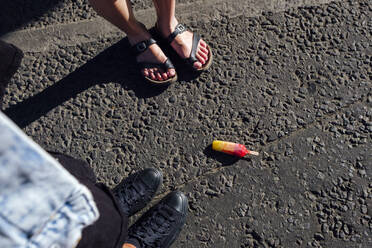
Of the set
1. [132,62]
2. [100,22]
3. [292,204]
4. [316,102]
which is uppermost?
[100,22]

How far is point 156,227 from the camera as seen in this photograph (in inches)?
88.6

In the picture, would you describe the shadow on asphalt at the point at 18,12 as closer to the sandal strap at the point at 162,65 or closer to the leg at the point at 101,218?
the sandal strap at the point at 162,65

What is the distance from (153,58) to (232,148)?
0.95m

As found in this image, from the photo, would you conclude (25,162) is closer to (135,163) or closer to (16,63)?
(16,63)

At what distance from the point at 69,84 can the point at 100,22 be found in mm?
622

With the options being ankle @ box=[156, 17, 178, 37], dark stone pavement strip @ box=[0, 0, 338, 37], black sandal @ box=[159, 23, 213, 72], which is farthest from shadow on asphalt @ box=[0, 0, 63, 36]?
black sandal @ box=[159, 23, 213, 72]

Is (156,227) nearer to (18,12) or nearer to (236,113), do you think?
(236,113)

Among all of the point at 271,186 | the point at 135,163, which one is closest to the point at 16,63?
the point at 135,163

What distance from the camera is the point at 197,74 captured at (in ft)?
8.54

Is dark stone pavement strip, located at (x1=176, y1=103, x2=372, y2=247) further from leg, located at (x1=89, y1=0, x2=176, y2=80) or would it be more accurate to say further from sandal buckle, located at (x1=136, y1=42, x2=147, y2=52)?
sandal buckle, located at (x1=136, y1=42, x2=147, y2=52)

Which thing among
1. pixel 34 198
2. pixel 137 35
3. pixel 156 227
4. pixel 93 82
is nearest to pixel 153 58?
pixel 137 35

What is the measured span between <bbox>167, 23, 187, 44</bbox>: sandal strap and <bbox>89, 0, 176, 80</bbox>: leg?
0.39 ft

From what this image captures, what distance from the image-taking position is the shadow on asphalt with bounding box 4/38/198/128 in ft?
8.45

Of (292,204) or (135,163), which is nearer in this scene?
(292,204)
